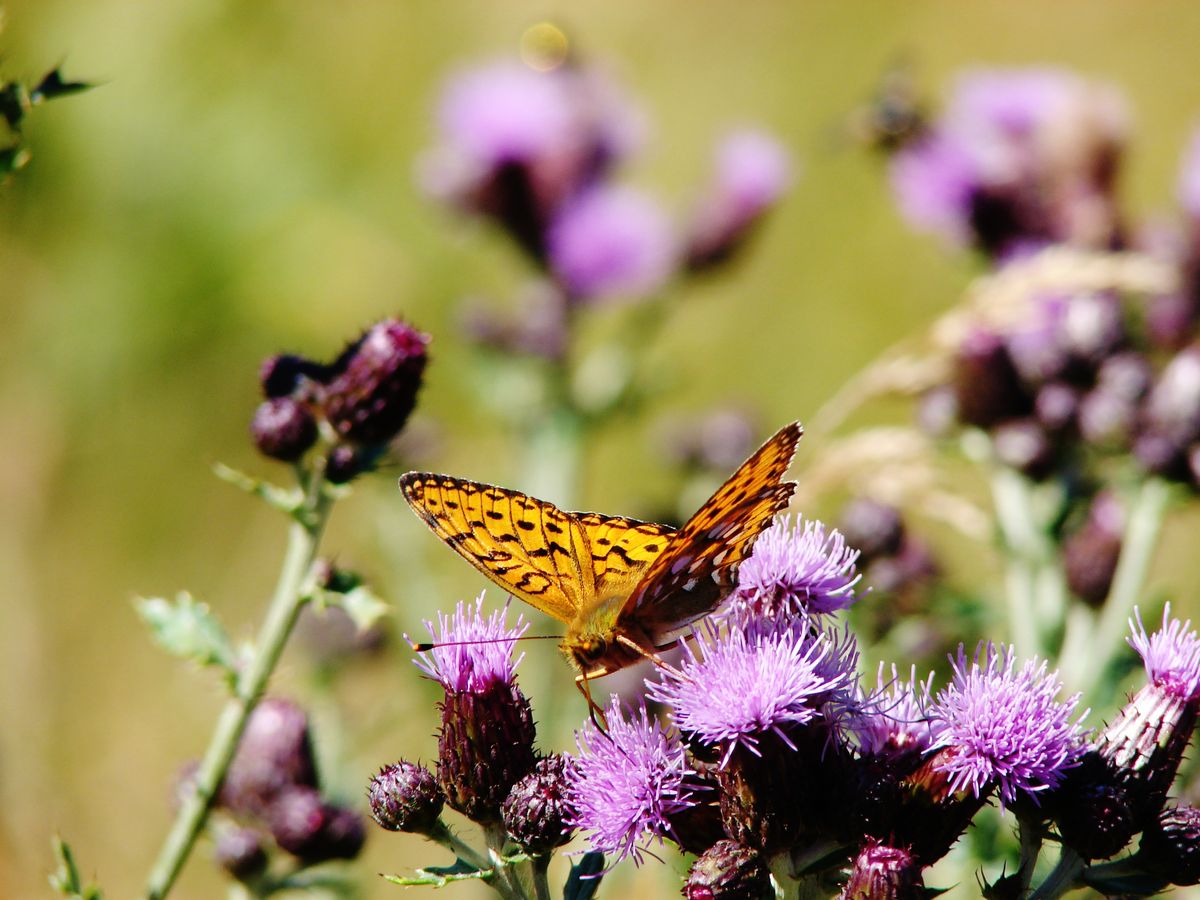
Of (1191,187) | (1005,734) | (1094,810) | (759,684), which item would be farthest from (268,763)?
(1191,187)

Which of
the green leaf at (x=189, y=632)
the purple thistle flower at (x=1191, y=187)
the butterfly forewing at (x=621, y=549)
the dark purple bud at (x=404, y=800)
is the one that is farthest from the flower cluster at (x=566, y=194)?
the dark purple bud at (x=404, y=800)

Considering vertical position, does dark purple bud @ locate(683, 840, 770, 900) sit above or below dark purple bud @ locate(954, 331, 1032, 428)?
below

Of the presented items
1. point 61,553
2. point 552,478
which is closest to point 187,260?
point 61,553

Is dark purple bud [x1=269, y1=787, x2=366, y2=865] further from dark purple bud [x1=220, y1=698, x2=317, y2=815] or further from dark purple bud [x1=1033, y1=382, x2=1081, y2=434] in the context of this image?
dark purple bud [x1=1033, y1=382, x2=1081, y2=434]

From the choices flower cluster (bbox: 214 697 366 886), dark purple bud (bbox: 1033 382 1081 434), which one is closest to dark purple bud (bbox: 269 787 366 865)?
flower cluster (bbox: 214 697 366 886)

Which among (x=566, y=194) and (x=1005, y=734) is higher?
(x=566, y=194)

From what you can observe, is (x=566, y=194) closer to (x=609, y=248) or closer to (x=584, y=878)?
(x=609, y=248)
